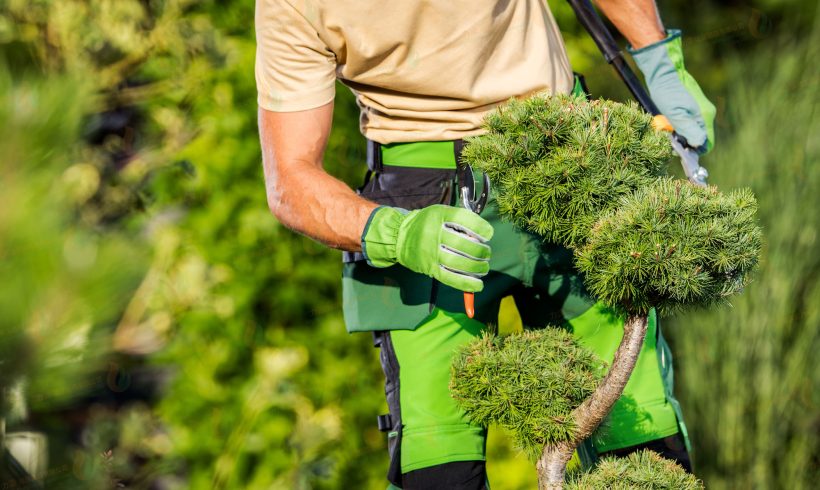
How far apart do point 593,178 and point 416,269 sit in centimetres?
35

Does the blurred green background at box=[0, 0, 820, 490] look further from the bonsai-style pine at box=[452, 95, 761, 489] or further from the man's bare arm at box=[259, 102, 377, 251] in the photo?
the bonsai-style pine at box=[452, 95, 761, 489]

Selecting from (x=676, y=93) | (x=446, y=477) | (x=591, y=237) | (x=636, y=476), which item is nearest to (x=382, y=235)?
(x=591, y=237)

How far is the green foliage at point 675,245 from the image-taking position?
1516 millimetres

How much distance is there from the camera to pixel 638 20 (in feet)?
7.36

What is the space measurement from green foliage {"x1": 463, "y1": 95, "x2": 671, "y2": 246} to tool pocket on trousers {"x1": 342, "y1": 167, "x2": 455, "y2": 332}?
1.05 feet

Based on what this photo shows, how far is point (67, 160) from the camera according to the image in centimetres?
114

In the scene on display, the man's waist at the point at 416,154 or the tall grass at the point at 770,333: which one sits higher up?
the man's waist at the point at 416,154

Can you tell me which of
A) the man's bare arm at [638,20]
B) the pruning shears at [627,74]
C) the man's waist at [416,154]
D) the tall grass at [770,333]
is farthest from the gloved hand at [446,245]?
the tall grass at [770,333]

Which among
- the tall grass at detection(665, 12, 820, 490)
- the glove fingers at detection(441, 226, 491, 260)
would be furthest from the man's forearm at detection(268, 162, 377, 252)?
the tall grass at detection(665, 12, 820, 490)

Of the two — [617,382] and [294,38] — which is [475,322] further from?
[294,38]

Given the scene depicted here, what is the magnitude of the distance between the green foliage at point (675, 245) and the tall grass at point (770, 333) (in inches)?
77.8

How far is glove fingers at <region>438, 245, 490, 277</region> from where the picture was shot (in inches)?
66.0

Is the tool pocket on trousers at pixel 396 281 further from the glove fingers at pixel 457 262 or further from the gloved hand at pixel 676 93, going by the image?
the gloved hand at pixel 676 93

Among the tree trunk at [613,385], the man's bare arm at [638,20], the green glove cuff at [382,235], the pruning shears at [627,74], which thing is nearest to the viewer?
the tree trunk at [613,385]
